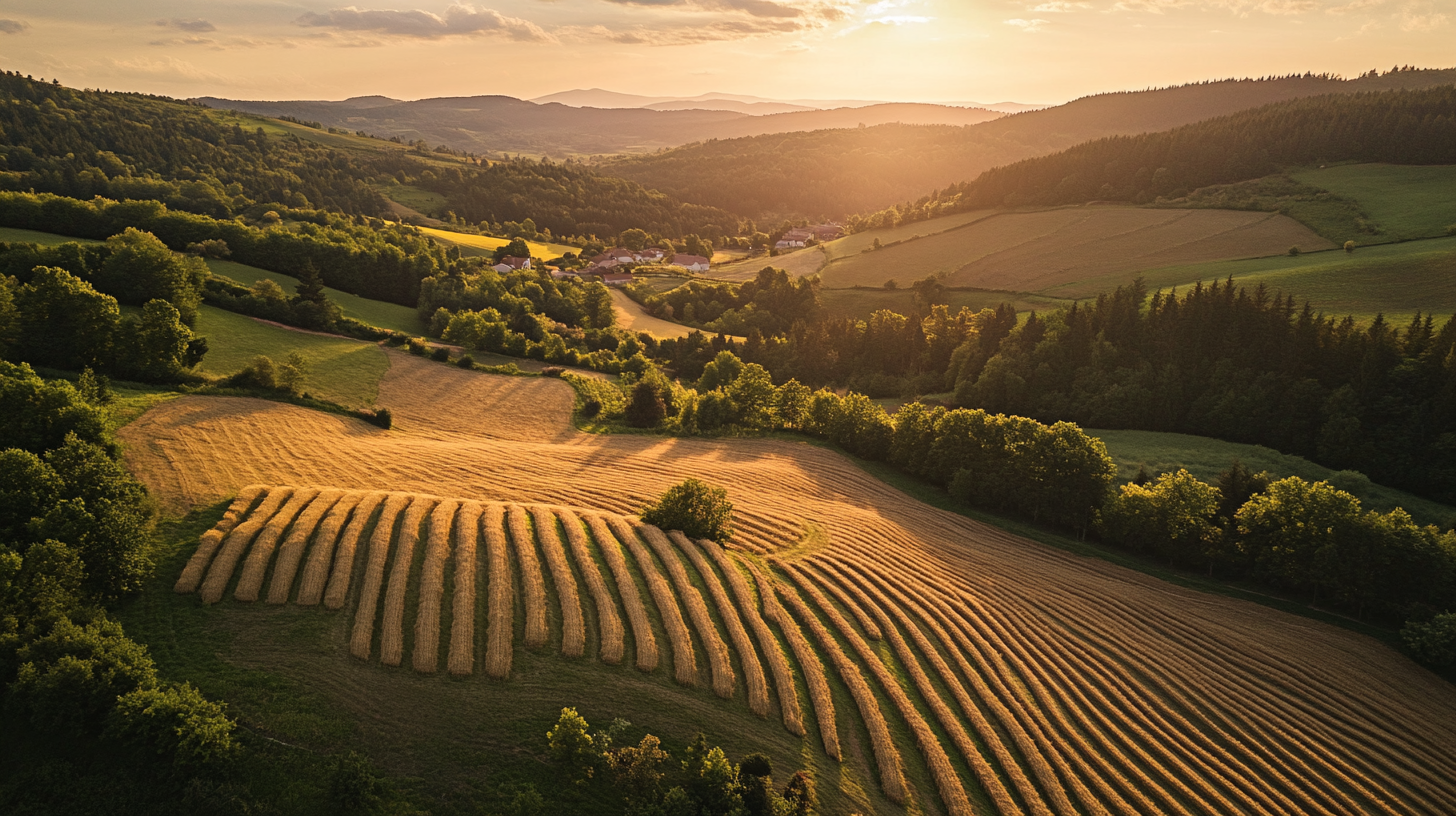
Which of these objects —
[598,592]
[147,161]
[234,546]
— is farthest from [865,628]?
[147,161]

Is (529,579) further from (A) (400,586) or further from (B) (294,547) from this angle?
(B) (294,547)

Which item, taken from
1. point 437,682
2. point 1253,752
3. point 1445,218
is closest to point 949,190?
point 1445,218

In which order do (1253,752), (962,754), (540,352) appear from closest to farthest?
1. (962,754)
2. (1253,752)
3. (540,352)

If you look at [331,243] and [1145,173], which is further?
[1145,173]

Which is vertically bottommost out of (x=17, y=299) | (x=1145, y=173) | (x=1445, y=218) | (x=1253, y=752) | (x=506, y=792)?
(x=1253, y=752)

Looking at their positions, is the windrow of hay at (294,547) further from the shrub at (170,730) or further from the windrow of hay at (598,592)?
the windrow of hay at (598,592)

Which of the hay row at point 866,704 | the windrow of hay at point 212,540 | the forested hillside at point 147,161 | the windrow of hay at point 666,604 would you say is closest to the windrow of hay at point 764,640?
the hay row at point 866,704

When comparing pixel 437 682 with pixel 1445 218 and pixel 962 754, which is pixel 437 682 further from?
pixel 1445 218
